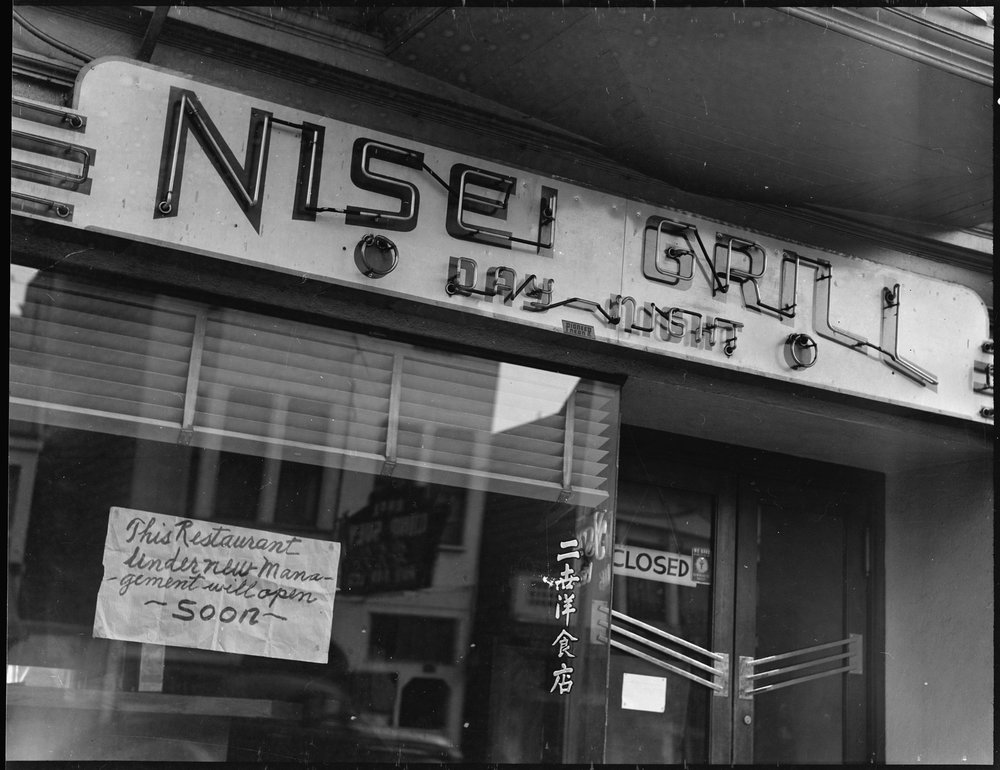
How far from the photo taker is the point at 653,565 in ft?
9.68

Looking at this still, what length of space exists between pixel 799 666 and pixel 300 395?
173cm

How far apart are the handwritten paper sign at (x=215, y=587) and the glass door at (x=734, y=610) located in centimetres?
89

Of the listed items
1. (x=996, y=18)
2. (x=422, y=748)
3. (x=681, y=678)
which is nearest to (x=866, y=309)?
(x=996, y=18)

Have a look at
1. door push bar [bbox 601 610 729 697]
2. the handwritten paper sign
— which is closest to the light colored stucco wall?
door push bar [bbox 601 610 729 697]

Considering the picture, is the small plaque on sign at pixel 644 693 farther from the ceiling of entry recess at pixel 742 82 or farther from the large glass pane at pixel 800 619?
the ceiling of entry recess at pixel 742 82

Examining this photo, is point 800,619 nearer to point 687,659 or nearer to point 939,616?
point 687,659

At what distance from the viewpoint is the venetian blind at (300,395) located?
2.27m

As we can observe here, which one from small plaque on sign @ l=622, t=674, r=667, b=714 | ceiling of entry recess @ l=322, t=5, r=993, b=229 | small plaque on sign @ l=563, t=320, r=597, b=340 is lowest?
small plaque on sign @ l=622, t=674, r=667, b=714

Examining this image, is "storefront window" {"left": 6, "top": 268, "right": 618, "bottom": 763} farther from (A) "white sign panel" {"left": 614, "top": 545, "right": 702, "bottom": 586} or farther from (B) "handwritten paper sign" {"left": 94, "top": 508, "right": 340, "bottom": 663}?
(A) "white sign panel" {"left": 614, "top": 545, "right": 702, "bottom": 586}

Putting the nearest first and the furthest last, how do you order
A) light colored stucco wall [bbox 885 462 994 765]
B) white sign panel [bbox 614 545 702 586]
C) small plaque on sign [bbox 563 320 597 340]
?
small plaque on sign [bbox 563 320 597 340]
white sign panel [bbox 614 545 702 586]
light colored stucco wall [bbox 885 462 994 765]

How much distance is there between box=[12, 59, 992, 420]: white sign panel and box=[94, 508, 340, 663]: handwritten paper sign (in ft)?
2.11

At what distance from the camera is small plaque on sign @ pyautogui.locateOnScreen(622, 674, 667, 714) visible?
290cm

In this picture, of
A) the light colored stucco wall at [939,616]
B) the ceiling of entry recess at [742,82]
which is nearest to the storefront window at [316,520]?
the ceiling of entry recess at [742,82]

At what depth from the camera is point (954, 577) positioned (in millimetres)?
3270
